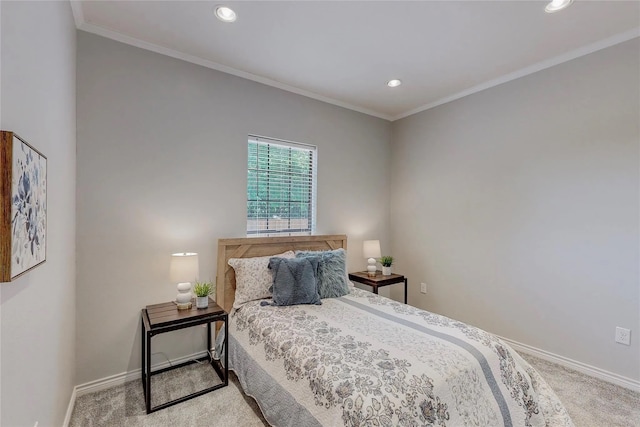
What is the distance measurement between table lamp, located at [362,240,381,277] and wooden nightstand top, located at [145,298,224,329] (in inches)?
75.9

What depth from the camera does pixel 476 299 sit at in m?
3.30

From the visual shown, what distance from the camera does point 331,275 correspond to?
284cm

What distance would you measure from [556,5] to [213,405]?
11.8ft

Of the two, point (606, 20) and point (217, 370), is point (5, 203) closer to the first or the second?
point (217, 370)

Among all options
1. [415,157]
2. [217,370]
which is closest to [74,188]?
[217,370]

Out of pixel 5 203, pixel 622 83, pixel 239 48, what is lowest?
pixel 5 203

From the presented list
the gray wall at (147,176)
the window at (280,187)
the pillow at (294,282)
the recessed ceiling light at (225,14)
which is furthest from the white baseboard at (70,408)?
the recessed ceiling light at (225,14)

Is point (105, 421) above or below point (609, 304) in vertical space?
below

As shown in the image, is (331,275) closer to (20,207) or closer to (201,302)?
(201,302)

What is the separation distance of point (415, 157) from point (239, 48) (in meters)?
2.51

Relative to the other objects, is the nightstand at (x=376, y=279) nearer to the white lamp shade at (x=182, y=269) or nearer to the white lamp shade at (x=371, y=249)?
the white lamp shade at (x=371, y=249)

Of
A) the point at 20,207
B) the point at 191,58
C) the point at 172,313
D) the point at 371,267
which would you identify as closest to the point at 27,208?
the point at 20,207

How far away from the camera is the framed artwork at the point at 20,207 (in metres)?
0.93

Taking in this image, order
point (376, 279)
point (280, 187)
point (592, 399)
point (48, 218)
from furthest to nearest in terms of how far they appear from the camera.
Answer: point (376, 279), point (280, 187), point (592, 399), point (48, 218)
